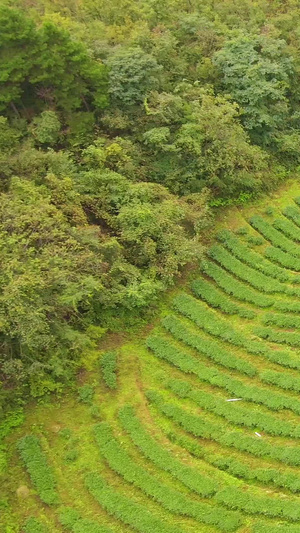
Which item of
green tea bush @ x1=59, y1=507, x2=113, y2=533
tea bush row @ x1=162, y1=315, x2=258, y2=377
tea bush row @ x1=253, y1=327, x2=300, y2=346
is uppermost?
tea bush row @ x1=253, y1=327, x2=300, y2=346

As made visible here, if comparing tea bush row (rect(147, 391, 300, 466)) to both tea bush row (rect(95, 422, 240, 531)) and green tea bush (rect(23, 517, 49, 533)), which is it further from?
green tea bush (rect(23, 517, 49, 533))

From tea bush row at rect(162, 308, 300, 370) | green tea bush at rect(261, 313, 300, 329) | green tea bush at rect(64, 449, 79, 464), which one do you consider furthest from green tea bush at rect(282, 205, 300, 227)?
green tea bush at rect(64, 449, 79, 464)

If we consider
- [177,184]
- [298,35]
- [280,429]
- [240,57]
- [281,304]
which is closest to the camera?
[280,429]

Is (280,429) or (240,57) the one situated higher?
(240,57)

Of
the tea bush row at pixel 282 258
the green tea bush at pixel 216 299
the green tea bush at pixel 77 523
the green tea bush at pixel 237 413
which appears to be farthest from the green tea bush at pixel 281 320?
the green tea bush at pixel 77 523

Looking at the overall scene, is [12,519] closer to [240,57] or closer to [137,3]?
[240,57]

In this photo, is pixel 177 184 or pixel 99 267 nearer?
pixel 99 267

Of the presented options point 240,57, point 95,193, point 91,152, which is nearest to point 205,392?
point 95,193
